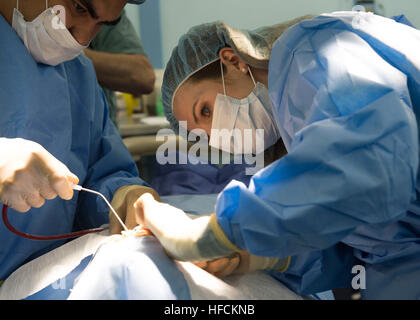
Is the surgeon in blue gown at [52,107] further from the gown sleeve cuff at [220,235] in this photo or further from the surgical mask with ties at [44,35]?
the gown sleeve cuff at [220,235]

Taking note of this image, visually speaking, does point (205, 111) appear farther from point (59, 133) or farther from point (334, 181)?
point (334, 181)

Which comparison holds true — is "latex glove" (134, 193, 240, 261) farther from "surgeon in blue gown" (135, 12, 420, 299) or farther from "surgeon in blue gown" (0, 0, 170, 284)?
Result: "surgeon in blue gown" (0, 0, 170, 284)

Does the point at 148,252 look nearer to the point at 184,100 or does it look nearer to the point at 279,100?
the point at 279,100

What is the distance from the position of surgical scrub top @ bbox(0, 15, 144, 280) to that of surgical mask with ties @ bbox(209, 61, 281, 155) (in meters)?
0.38

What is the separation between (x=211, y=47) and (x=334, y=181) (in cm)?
83

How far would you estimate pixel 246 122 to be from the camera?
1435 millimetres

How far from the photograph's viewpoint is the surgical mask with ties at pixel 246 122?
139 centimetres

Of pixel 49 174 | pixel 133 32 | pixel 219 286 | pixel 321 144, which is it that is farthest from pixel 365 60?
pixel 133 32

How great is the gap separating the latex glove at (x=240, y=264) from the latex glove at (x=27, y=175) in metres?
0.39

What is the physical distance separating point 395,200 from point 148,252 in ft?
1.66

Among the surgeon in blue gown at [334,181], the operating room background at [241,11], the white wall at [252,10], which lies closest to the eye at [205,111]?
the surgeon in blue gown at [334,181]

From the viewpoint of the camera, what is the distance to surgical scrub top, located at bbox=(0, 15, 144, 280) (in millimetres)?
→ 1267

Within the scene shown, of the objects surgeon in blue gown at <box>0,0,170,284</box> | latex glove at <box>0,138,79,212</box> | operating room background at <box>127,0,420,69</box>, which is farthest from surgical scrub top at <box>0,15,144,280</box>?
operating room background at <box>127,0,420,69</box>

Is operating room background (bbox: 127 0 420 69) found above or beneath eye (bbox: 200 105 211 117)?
above
